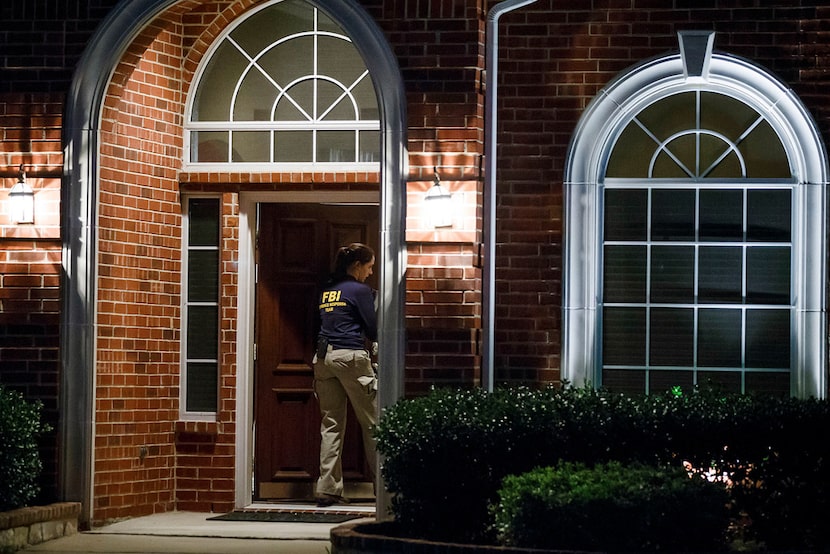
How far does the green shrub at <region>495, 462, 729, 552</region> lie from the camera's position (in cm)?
849

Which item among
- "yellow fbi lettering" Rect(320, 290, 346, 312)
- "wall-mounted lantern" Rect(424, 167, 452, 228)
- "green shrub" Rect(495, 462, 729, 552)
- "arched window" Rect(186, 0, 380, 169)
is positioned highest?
"arched window" Rect(186, 0, 380, 169)

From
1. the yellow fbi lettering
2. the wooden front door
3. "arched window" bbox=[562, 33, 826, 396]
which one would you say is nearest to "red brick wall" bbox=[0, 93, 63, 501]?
the wooden front door

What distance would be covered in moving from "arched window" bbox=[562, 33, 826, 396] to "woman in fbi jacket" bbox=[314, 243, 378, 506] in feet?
5.60

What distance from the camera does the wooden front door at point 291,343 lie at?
1228cm

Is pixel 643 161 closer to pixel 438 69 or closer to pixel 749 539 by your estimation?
pixel 438 69

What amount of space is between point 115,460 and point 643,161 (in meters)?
4.31

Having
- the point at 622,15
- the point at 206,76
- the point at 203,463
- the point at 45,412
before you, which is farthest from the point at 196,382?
the point at 622,15

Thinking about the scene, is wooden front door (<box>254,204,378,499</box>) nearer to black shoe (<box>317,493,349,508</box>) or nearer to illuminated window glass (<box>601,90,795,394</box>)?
black shoe (<box>317,493,349,508</box>)

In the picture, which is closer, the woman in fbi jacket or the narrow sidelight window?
the woman in fbi jacket

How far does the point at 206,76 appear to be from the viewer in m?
12.1

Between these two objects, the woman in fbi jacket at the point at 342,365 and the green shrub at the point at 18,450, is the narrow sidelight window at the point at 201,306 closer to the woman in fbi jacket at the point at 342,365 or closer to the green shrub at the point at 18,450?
the woman in fbi jacket at the point at 342,365

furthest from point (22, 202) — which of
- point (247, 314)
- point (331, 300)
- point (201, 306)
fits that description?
point (331, 300)

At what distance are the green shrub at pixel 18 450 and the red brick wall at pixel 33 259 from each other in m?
0.31

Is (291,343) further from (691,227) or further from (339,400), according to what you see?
(691,227)
